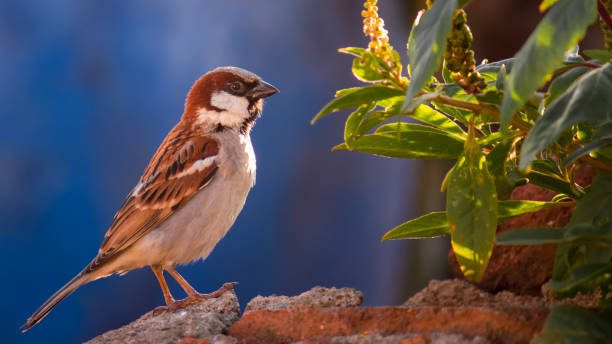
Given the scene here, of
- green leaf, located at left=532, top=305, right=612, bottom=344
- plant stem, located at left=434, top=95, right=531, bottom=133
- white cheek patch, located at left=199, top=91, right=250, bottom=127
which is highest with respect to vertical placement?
plant stem, located at left=434, top=95, right=531, bottom=133

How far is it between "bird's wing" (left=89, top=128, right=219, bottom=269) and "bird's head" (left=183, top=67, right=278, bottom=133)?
0.12 meters

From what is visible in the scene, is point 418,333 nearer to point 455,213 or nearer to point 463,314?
point 463,314

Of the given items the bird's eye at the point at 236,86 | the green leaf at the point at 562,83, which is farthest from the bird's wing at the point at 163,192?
the green leaf at the point at 562,83

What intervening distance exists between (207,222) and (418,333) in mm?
1309

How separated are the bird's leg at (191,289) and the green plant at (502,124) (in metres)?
0.86

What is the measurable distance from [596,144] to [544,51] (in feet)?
0.92

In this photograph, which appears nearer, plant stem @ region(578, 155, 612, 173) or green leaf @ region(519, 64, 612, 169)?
green leaf @ region(519, 64, 612, 169)

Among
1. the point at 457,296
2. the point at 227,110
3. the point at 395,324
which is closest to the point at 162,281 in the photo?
the point at 227,110

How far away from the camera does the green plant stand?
1003mm

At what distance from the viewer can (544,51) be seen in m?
0.97

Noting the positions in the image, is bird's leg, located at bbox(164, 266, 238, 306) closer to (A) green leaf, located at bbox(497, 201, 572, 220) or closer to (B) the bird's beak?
(B) the bird's beak

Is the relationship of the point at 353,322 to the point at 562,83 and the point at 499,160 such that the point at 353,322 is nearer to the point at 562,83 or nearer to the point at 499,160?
the point at 499,160

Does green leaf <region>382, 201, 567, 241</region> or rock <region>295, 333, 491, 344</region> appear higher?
green leaf <region>382, 201, 567, 241</region>

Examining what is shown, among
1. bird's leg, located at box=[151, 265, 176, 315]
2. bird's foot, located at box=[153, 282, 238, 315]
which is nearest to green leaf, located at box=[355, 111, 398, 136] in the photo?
bird's foot, located at box=[153, 282, 238, 315]
